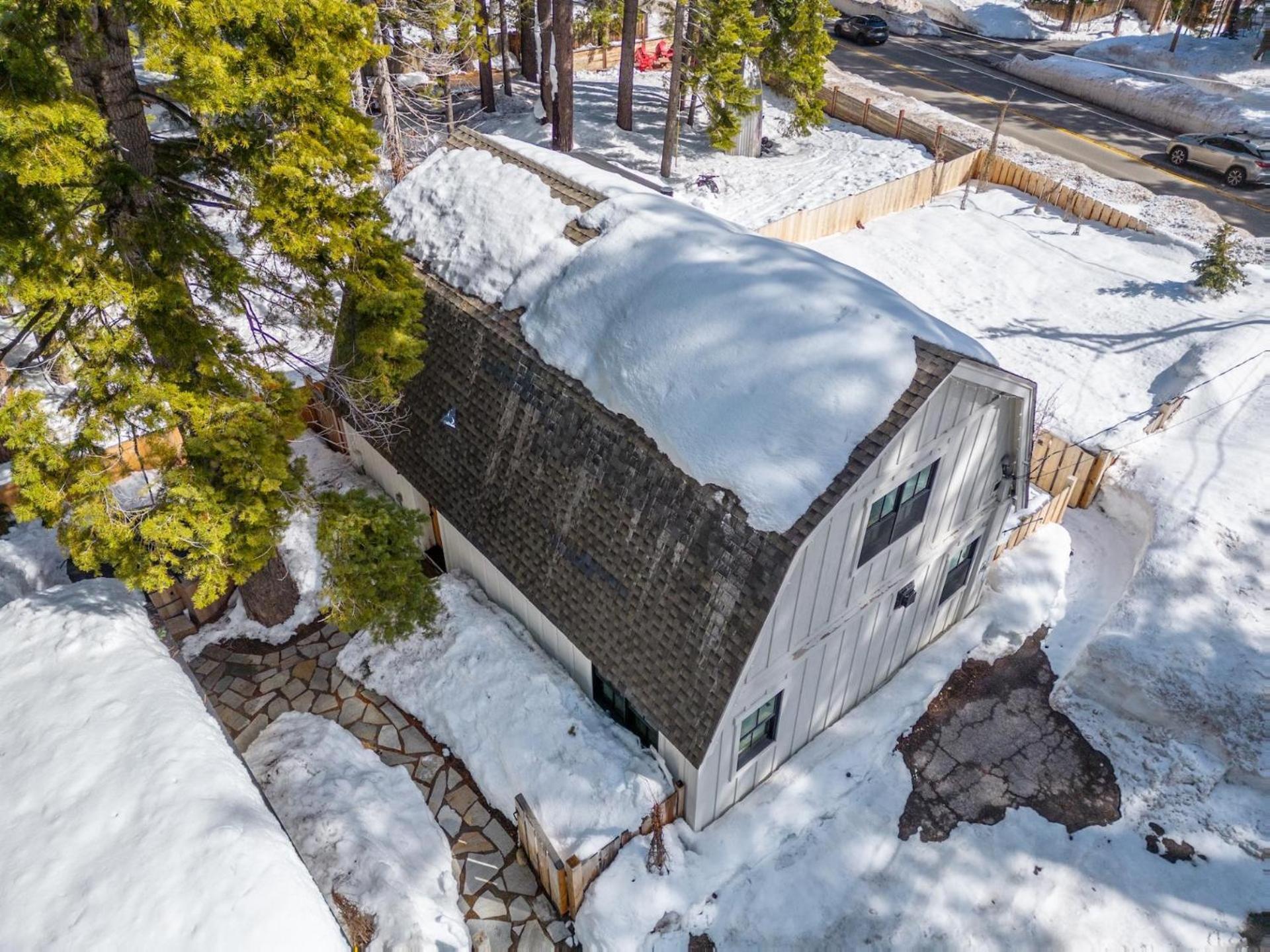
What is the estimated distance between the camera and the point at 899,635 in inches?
459

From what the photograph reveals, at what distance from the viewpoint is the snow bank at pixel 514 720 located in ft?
31.2

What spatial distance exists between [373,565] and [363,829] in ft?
10.5

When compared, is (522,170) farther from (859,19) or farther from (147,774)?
(859,19)

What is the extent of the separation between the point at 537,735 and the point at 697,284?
19.7 feet

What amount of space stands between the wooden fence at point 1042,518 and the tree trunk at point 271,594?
10.9 m

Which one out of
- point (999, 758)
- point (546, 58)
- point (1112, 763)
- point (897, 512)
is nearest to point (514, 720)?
point (897, 512)

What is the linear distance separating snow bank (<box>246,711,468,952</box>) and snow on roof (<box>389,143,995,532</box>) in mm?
5568

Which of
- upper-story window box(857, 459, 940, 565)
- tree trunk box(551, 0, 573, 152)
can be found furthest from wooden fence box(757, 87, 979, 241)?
upper-story window box(857, 459, 940, 565)

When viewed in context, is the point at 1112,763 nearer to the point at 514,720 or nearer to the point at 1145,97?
the point at 514,720

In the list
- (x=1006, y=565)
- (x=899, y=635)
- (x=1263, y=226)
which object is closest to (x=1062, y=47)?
(x=1263, y=226)

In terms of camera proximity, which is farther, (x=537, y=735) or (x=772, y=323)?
(x=537, y=735)

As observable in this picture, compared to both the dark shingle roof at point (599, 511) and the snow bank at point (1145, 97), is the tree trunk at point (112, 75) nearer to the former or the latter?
the dark shingle roof at point (599, 511)

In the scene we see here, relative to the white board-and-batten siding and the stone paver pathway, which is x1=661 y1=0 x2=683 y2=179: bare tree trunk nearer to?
the white board-and-batten siding

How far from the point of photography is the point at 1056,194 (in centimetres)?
2438
